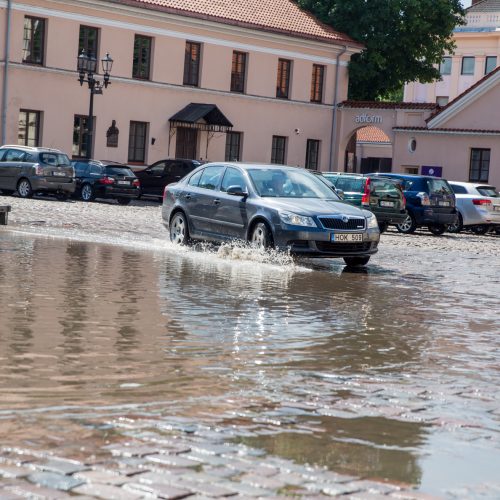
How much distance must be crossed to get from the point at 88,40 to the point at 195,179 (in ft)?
92.6

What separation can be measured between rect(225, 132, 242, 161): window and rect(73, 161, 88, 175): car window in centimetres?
1338

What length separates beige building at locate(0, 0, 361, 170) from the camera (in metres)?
46.8

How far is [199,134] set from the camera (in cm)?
5316

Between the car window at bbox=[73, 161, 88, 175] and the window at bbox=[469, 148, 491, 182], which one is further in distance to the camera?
the window at bbox=[469, 148, 491, 182]

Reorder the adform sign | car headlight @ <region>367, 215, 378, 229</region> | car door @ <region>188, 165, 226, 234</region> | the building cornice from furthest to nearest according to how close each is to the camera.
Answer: the adform sign < the building cornice < car door @ <region>188, 165, 226, 234</region> < car headlight @ <region>367, 215, 378, 229</region>

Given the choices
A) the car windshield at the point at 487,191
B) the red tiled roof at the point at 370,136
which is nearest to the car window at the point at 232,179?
the car windshield at the point at 487,191

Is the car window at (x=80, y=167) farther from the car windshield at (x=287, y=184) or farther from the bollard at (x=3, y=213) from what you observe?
the car windshield at (x=287, y=184)

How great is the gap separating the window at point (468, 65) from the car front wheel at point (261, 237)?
72.0m

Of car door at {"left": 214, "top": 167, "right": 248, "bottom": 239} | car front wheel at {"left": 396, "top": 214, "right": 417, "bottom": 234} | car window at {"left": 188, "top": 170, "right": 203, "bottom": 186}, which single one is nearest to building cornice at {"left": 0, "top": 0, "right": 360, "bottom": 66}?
car front wheel at {"left": 396, "top": 214, "right": 417, "bottom": 234}

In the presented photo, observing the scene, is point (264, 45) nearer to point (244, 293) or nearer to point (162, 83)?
point (162, 83)

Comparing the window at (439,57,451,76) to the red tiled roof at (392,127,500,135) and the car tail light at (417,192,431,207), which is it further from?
the car tail light at (417,192,431,207)

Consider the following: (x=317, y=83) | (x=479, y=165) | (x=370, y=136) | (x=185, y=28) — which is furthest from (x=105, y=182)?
(x=370, y=136)

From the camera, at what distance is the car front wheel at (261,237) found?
19172 mm

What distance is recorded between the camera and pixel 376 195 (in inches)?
1250
